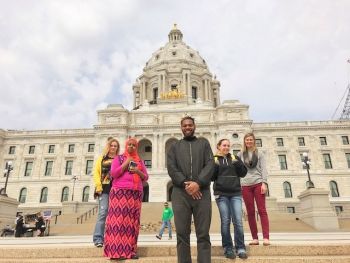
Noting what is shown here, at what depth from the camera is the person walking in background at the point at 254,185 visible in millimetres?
6384

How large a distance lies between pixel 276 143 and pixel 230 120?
958 centimetres

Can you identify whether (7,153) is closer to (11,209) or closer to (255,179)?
(11,209)

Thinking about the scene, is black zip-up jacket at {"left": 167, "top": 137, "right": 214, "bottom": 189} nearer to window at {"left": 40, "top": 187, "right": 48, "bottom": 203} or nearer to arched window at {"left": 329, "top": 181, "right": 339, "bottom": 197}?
arched window at {"left": 329, "top": 181, "right": 339, "bottom": 197}

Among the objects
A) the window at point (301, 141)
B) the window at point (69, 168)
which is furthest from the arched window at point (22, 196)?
the window at point (301, 141)

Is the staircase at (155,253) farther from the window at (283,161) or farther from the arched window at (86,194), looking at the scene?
the window at (283,161)

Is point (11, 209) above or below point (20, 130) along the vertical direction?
below

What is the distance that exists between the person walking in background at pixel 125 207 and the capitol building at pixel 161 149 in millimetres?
36048

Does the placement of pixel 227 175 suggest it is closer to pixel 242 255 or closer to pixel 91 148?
pixel 242 255

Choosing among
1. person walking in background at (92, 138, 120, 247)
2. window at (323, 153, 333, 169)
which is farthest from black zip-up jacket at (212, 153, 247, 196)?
window at (323, 153, 333, 169)

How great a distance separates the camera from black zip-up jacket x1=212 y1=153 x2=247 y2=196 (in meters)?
5.80

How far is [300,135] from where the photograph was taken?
153ft

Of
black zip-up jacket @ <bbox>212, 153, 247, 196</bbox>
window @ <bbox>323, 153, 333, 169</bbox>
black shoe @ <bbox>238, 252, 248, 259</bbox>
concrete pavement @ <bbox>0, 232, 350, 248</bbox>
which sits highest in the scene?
window @ <bbox>323, 153, 333, 169</bbox>

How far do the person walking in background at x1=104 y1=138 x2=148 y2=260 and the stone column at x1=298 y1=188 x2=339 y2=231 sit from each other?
18043mm

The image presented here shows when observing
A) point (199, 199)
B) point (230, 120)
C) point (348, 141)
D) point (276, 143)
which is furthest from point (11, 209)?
point (348, 141)
